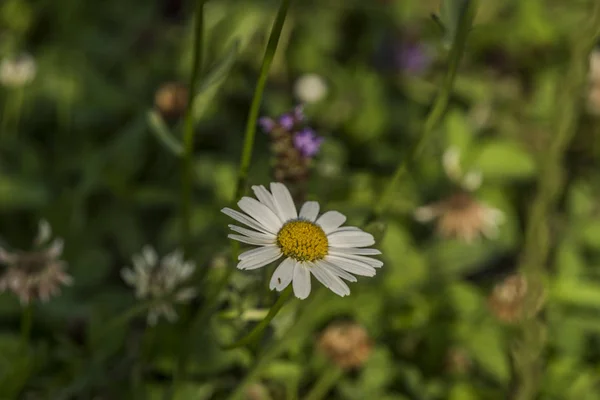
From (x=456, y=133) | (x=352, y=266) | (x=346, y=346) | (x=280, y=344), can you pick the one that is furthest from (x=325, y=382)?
(x=456, y=133)

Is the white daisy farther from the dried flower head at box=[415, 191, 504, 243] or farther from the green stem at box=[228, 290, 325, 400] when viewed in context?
the dried flower head at box=[415, 191, 504, 243]

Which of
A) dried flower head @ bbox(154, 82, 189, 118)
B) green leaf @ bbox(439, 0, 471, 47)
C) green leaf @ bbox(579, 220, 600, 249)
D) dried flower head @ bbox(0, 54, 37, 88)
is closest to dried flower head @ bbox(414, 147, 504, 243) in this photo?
green leaf @ bbox(579, 220, 600, 249)

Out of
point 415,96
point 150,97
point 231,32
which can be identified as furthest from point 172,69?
point 415,96

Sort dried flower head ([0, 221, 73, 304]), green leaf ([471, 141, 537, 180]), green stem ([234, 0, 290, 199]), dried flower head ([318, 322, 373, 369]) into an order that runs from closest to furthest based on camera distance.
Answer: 1. green stem ([234, 0, 290, 199])
2. dried flower head ([0, 221, 73, 304])
3. dried flower head ([318, 322, 373, 369])
4. green leaf ([471, 141, 537, 180])

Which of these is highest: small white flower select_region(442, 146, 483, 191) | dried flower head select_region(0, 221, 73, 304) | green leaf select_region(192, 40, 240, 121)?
small white flower select_region(442, 146, 483, 191)

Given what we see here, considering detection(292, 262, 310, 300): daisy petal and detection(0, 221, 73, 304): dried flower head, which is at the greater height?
detection(0, 221, 73, 304): dried flower head

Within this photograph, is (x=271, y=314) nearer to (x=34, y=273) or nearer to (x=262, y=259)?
(x=262, y=259)

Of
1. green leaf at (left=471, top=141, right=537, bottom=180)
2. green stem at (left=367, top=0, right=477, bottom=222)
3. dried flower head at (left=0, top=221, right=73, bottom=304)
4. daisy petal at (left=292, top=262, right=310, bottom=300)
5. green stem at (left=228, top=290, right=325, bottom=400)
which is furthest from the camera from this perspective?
green leaf at (left=471, top=141, right=537, bottom=180)

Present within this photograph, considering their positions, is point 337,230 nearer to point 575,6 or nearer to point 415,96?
point 415,96
